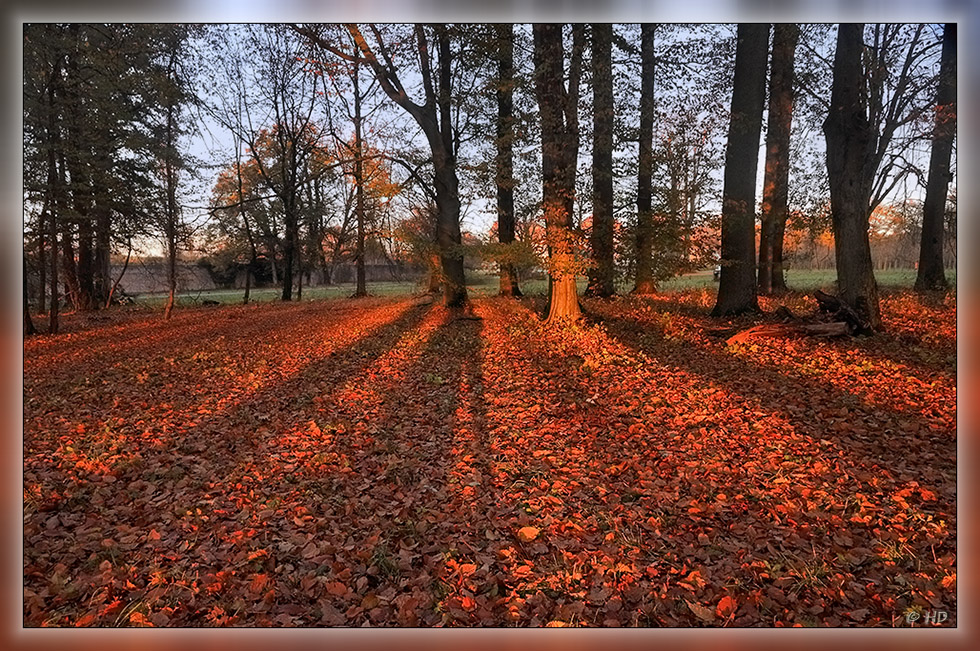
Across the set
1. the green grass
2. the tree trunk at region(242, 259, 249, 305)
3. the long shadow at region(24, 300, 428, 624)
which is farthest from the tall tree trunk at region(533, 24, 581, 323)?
the long shadow at region(24, 300, 428, 624)

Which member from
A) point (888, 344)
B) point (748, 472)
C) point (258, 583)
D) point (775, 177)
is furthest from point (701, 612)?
point (775, 177)

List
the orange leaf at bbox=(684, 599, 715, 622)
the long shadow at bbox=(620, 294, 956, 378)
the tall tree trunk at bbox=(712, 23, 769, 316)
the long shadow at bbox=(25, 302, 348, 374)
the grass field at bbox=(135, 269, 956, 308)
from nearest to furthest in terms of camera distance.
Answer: the orange leaf at bbox=(684, 599, 715, 622) → the long shadow at bbox=(620, 294, 956, 378) → the long shadow at bbox=(25, 302, 348, 374) → the grass field at bbox=(135, 269, 956, 308) → the tall tree trunk at bbox=(712, 23, 769, 316)

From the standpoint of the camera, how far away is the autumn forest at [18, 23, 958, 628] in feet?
5.65

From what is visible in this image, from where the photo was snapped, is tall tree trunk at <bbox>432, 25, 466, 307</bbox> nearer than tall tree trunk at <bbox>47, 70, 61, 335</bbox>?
No

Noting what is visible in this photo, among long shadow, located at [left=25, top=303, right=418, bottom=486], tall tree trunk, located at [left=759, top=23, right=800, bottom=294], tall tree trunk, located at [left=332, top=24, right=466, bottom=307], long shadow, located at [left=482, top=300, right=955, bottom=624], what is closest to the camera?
long shadow, located at [left=482, top=300, right=955, bottom=624]

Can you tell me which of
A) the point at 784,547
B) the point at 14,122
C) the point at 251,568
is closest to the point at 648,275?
Answer: the point at 784,547

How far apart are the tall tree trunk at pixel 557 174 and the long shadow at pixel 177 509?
298cm

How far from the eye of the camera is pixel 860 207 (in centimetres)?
416

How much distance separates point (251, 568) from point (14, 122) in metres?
1.96

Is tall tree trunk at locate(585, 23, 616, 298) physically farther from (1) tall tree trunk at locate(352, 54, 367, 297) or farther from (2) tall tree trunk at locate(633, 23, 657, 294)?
(1) tall tree trunk at locate(352, 54, 367, 297)

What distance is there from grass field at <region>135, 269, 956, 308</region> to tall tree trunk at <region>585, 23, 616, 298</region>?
21cm

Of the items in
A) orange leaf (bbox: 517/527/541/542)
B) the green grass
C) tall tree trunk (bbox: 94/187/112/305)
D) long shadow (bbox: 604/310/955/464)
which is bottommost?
orange leaf (bbox: 517/527/541/542)

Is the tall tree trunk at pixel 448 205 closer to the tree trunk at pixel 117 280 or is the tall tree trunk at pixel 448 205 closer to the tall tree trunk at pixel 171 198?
the tall tree trunk at pixel 171 198

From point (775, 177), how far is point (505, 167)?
2.96m
